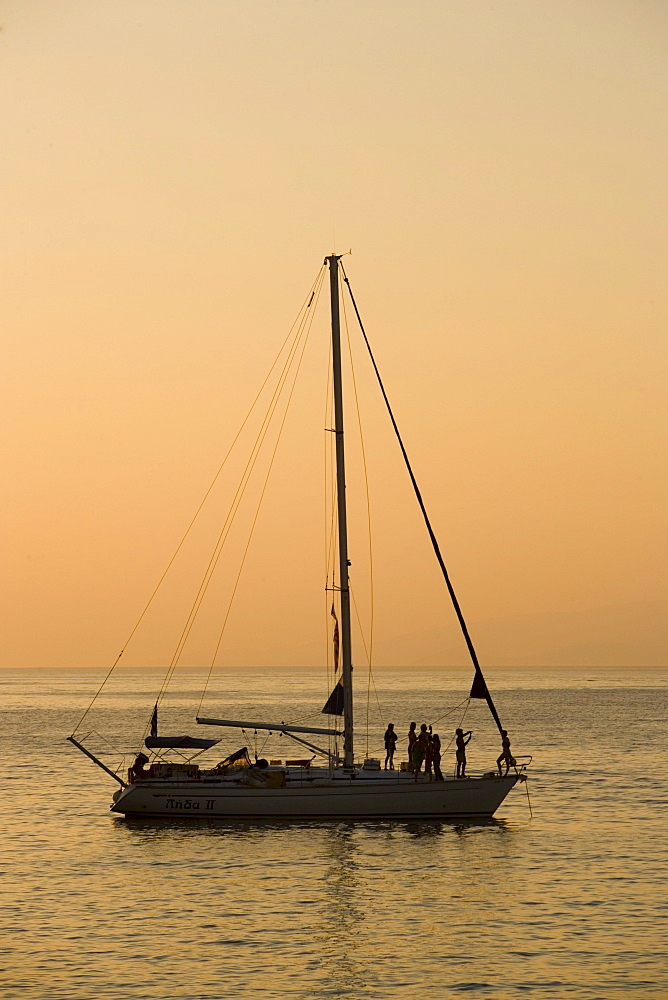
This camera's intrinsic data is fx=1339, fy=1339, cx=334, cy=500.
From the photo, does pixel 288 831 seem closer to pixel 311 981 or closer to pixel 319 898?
pixel 319 898

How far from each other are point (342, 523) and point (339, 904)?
1447 centimetres

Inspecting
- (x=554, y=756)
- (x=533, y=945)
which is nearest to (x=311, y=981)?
(x=533, y=945)

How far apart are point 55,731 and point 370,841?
2981 inches

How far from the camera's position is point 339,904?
1270 inches

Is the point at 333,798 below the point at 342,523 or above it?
below

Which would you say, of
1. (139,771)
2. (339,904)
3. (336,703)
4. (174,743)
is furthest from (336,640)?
(339,904)

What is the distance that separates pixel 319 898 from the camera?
33.0m

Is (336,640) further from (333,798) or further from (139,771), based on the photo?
(139,771)

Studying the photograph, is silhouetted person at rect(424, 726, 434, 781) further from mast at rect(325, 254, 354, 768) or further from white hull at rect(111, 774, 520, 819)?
mast at rect(325, 254, 354, 768)

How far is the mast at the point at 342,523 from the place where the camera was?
1692 inches

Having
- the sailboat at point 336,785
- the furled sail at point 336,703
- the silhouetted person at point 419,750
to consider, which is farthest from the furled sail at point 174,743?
the silhouetted person at point 419,750

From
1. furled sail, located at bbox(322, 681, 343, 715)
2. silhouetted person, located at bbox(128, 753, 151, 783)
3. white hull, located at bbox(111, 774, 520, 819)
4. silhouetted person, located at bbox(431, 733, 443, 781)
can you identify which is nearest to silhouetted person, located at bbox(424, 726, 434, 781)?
silhouetted person, located at bbox(431, 733, 443, 781)

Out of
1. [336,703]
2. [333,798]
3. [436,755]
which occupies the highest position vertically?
[336,703]

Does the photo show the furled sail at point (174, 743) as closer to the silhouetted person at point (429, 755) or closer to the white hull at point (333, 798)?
the white hull at point (333, 798)
